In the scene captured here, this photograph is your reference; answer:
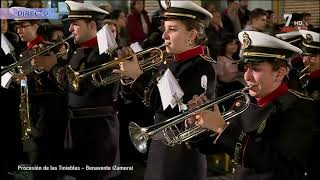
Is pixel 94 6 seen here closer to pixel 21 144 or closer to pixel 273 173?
pixel 21 144

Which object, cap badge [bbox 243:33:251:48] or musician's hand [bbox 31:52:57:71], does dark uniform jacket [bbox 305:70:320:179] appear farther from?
musician's hand [bbox 31:52:57:71]

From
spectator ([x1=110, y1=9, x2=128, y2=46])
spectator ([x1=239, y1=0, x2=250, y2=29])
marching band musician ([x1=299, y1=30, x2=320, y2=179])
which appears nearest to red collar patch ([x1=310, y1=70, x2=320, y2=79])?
marching band musician ([x1=299, y1=30, x2=320, y2=179])

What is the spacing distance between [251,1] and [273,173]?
2.04 m

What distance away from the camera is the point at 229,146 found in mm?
1882

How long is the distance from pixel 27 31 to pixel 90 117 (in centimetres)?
68

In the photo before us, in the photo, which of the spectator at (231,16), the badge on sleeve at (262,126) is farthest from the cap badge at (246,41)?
the spectator at (231,16)

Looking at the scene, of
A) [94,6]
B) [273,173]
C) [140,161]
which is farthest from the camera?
[140,161]

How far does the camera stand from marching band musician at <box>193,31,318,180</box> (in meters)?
1.83

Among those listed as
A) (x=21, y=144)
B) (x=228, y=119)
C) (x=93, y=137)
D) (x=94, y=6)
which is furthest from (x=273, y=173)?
(x=21, y=144)

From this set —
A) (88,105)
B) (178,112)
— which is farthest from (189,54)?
(88,105)

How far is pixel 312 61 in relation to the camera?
3.26 m

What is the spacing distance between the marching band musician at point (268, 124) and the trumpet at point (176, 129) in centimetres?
6

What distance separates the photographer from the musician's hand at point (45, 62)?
304cm

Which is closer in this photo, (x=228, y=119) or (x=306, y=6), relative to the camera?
(x=228, y=119)
